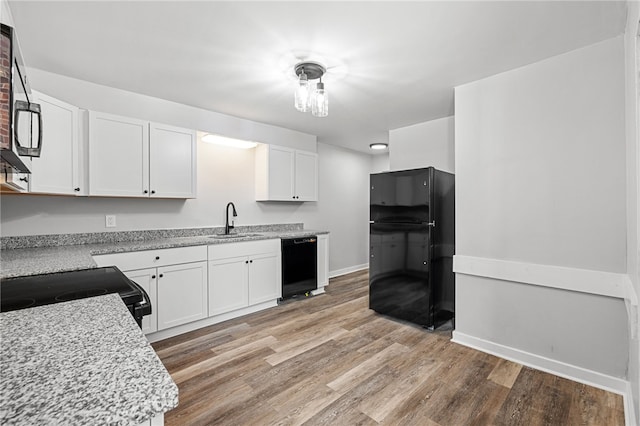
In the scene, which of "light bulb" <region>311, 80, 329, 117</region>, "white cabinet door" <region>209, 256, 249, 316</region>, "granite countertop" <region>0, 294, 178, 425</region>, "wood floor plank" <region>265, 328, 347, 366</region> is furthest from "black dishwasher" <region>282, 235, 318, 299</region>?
"granite countertop" <region>0, 294, 178, 425</region>

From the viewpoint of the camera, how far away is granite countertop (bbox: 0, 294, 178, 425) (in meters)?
0.49

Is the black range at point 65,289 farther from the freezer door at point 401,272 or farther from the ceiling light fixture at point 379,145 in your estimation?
the ceiling light fixture at point 379,145

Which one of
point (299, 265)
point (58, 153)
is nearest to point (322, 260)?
point (299, 265)

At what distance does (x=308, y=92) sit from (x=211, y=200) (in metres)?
1.93

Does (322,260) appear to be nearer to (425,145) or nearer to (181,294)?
(181,294)

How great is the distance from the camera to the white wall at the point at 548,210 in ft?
6.73

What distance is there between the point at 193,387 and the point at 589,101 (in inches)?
137

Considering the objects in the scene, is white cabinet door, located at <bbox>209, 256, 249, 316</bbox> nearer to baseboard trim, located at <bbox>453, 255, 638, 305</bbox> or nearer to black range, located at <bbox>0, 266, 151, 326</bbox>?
black range, located at <bbox>0, 266, 151, 326</bbox>

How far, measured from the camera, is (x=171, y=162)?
10.2 ft

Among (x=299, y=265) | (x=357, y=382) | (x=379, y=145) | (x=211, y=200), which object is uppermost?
(x=379, y=145)

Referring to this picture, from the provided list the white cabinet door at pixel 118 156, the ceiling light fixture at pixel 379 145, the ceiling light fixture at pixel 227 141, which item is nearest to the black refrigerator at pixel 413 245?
the ceiling light fixture at pixel 227 141

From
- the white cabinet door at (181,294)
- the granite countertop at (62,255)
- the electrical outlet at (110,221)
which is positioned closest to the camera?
the granite countertop at (62,255)

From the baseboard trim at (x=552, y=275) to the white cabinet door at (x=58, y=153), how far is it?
3.48 m

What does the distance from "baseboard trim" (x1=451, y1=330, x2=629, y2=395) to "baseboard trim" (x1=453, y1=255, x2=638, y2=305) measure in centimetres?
57
